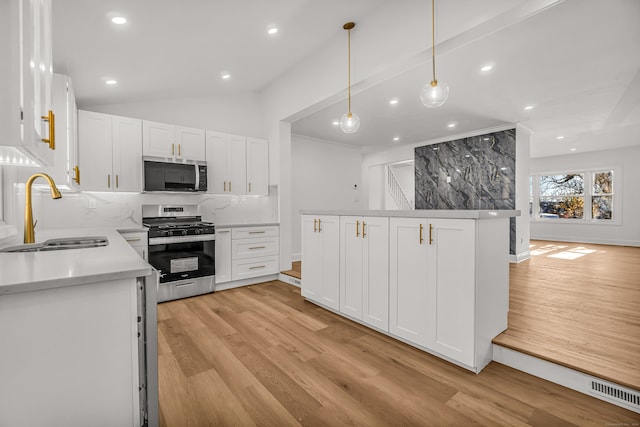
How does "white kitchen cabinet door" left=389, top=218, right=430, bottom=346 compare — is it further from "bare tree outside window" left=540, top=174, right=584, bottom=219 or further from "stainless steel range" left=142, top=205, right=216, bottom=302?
"bare tree outside window" left=540, top=174, right=584, bottom=219

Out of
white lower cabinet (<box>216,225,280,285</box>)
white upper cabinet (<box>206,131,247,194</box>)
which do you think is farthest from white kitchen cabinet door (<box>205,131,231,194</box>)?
white lower cabinet (<box>216,225,280,285</box>)

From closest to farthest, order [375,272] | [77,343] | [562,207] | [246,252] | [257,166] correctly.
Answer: [77,343] < [375,272] < [246,252] < [257,166] < [562,207]

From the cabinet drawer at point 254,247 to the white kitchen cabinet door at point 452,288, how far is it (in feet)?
8.93

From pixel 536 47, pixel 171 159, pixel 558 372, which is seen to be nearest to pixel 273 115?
pixel 171 159

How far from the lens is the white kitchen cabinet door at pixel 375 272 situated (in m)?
2.51

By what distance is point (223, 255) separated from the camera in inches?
158

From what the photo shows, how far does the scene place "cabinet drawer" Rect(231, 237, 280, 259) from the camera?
4145 mm

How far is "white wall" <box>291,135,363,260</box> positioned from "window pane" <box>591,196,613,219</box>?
643cm

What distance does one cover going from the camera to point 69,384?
2.96ft

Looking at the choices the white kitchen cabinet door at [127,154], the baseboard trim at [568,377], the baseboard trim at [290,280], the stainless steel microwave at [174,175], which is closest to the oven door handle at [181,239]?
the stainless steel microwave at [174,175]

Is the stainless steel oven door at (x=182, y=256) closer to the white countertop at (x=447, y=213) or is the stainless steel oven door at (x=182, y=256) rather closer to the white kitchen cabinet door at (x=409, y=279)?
the white countertop at (x=447, y=213)

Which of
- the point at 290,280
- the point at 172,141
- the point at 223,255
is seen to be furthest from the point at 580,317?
the point at 172,141

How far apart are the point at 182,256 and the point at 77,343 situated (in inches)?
113

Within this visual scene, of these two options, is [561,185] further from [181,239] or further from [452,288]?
[181,239]
